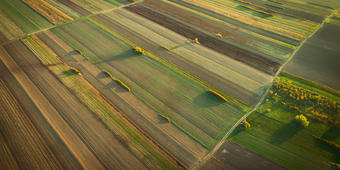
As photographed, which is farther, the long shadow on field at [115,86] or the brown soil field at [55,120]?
the long shadow on field at [115,86]

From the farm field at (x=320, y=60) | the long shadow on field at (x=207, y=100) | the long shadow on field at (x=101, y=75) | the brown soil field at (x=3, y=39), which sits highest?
the farm field at (x=320, y=60)

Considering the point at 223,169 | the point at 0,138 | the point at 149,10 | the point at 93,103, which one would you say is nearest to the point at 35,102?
the point at 0,138

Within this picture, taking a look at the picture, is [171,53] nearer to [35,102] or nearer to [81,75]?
[81,75]

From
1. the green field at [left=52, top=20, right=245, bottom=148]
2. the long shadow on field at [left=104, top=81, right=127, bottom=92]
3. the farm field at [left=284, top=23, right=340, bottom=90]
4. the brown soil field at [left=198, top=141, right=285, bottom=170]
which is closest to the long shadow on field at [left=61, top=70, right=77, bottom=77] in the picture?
the green field at [left=52, top=20, right=245, bottom=148]

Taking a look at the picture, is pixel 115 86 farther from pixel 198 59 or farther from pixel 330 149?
pixel 330 149

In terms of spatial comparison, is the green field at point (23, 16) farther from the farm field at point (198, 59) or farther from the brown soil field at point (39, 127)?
the brown soil field at point (39, 127)

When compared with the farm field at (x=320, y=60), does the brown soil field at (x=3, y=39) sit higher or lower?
lower

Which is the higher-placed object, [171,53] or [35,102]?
[171,53]

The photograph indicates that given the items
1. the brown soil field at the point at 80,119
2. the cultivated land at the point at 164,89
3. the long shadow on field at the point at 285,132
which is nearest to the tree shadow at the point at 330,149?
the cultivated land at the point at 164,89
